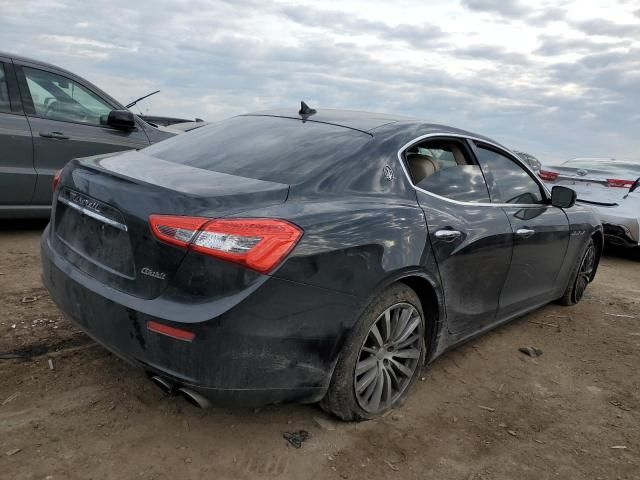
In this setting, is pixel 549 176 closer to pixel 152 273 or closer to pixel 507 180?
pixel 507 180

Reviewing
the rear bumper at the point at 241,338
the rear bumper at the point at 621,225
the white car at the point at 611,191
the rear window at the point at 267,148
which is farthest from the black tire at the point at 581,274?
the rear bumper at the point at 241,338

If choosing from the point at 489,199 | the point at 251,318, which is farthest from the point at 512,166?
the point at 251,318

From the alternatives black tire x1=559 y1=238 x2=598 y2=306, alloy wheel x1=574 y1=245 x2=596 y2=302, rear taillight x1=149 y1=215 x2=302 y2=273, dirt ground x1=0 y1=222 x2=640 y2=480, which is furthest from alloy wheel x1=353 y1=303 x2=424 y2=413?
alloy wheel x1=574 y1=245 x2=596 y2=302

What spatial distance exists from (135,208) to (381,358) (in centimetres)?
136

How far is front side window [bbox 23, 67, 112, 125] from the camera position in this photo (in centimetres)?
550

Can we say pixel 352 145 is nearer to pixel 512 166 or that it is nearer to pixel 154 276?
pixel 154 276

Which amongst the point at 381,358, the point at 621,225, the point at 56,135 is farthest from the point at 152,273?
the point at 621,225

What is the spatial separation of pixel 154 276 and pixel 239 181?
576 millimetres

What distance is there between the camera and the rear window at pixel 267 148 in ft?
9.10

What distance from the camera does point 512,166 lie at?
4.09 metres

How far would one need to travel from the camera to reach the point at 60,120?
18.7ft

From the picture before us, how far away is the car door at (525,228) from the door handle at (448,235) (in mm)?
657

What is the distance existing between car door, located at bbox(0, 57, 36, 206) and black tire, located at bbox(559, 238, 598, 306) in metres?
5.00

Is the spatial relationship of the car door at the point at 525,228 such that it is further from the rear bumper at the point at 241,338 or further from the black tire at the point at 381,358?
the rear bumper at the point at 241,338
